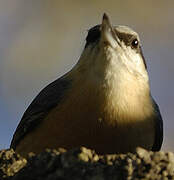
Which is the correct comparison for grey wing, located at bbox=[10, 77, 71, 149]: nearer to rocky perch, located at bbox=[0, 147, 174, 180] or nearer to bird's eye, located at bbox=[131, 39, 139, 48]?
bird's eye, located at bbox=[131, 39, 139, 48]

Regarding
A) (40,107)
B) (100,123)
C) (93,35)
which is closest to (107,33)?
(93,35)

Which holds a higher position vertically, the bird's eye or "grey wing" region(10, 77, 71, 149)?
the bird's eye

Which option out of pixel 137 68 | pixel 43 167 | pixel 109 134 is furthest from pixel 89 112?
pixel 43 167

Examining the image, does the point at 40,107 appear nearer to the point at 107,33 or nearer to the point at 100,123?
the point at 100,123

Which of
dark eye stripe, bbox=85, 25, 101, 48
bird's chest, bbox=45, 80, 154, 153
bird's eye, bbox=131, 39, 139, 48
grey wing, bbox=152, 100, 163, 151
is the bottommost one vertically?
grey wing, bbox=152, 100, 163, 151

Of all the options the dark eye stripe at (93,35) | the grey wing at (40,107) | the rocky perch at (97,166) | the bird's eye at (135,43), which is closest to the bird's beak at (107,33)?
the dark eye stripe at (93,35)

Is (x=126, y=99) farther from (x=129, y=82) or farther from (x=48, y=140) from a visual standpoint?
(x=48, y=140)

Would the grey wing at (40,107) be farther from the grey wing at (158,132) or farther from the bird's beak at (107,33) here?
the grey wing at (158,132)

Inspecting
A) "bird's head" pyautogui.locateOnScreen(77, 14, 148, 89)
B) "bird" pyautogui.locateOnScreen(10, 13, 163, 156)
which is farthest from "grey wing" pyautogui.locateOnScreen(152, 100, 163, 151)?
"bird's head" pyautogui.locateOnScreen(77, 14, 148, 89)
